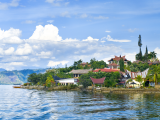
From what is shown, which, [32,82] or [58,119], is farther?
[32,82]

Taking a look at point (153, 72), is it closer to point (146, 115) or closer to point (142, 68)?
point (142, 68)

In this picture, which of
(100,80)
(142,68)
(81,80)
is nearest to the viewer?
(100,80)

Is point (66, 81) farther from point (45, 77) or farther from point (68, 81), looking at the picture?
point (45, 77)

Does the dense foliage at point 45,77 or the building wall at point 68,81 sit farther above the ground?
the dense foliage at point 45,77

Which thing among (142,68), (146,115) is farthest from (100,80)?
(146,115)

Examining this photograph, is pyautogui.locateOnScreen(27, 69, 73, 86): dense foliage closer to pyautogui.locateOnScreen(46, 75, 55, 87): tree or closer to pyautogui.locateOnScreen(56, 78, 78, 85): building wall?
Answer: pyautogui.locateOnScreen(46, 75, 55, 87): tree

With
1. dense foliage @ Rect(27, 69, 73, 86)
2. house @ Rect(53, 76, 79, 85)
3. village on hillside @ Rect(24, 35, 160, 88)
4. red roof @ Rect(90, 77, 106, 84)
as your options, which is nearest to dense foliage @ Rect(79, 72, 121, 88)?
village on hillside @ Rect(24, 35, 160, 88)

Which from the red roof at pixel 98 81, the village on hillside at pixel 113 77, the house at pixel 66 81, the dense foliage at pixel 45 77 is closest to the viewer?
the village on hillside at pixel 113 77

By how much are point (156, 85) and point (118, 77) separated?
72.7 ft

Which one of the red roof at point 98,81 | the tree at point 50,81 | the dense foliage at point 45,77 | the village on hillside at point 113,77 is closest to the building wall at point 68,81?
the village on hillside at point 113,77

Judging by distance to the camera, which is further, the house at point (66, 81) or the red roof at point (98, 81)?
the house at point (66, 81)

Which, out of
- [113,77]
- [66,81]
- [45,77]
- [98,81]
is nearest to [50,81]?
[66,81]

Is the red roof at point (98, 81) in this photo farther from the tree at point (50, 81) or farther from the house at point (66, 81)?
the tree at point (50, 81)

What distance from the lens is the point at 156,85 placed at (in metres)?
78.4
